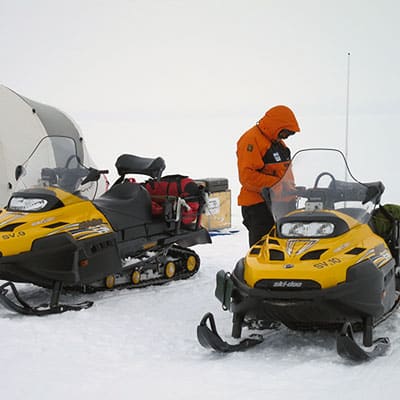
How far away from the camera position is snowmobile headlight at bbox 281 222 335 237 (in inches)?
153

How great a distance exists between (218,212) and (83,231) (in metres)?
3.90

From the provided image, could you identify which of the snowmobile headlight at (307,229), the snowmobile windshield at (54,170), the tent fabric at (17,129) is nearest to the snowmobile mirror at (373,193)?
the snowmobile headlight at (307,229)

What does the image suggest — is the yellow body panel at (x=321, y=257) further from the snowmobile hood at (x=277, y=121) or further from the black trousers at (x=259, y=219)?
the snowmobile hood at (x=277, y=121)

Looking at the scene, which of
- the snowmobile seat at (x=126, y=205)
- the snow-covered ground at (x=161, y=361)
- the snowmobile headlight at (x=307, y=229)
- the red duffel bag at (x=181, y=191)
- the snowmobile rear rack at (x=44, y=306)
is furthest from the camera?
the red duffel bag at (x=181, y=191)

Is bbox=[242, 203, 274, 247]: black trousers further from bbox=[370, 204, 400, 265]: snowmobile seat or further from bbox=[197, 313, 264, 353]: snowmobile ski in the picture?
bbox=[197, 313, 264, 353]: snowmobile ski

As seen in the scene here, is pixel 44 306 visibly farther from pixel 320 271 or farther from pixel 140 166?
pixel 320 271

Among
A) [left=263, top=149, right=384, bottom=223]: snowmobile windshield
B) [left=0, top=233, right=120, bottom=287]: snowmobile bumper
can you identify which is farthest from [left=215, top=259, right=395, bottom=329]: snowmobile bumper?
[left=0, top=233, right=120, bottom=287]: snowmobile bumper

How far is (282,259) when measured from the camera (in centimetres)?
379

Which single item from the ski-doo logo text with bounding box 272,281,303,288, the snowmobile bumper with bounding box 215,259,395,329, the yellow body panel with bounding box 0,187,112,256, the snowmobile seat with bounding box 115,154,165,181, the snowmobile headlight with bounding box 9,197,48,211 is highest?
the snowmobile seat with bounding box 115,154,165,181

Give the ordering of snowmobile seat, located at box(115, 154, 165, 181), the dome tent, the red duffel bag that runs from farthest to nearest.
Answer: the dome tent → the red duffel bag → snowmobile seat, located at box(115, 154, 165, 181)

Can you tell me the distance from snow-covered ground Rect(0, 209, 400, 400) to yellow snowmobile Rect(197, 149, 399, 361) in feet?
0.43

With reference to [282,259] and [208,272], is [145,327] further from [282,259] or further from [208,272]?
[208,272]

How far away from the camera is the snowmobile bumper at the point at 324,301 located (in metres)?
3.61

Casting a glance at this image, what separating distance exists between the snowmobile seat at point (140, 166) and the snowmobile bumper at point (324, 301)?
2.35 metres
